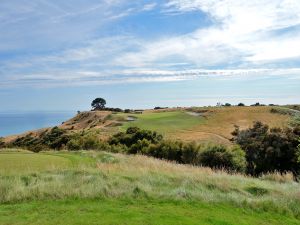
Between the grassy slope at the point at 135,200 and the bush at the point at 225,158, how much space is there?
12.1m

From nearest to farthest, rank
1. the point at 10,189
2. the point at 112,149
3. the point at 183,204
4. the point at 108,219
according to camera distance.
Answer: the point at 108,219 → the point at 183,204 → the point at 10,189 → the point at 112,149

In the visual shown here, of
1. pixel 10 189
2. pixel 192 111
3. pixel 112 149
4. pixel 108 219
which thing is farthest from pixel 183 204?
pixel 192 111

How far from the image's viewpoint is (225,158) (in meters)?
26.5

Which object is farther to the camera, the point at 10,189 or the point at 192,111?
the point at 192,111

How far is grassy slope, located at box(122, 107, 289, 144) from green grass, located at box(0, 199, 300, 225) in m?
47.2

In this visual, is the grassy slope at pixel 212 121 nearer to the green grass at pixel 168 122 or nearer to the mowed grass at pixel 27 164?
the green grass at pixel 168 122

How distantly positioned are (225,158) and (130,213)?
60.1ft

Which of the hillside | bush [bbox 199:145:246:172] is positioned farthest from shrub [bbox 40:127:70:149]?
bush [bbox 199:145:246:172]

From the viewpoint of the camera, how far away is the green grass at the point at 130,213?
845 cm

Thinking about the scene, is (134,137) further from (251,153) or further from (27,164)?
(27,164)

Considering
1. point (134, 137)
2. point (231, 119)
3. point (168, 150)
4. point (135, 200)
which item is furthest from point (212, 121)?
point (135, 200)

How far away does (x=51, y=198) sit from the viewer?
34.6ft

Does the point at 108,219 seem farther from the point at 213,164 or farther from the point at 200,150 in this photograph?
the point at 200,150

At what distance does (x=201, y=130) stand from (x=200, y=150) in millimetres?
36518
